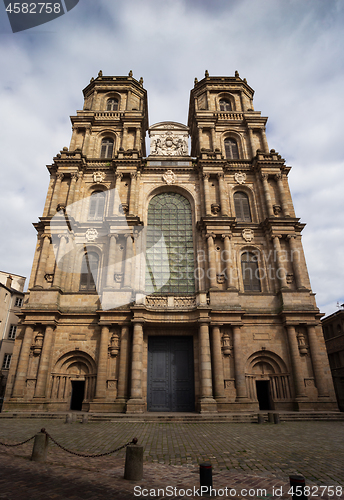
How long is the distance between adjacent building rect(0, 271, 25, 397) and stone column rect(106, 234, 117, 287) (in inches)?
788

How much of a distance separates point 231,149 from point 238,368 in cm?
2233

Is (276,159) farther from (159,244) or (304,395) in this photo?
(304,395)

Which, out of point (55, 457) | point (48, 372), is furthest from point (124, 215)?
point (55, 457)

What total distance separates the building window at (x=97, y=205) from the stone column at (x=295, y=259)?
17.0 m

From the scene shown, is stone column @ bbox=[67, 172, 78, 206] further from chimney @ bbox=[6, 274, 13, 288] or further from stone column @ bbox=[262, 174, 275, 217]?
chimney @ bbox=[6, 274, 13, 288]

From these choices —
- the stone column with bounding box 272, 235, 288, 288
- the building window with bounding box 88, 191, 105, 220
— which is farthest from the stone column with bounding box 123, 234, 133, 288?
the stone column with bounding box 272, 235, 288, 288

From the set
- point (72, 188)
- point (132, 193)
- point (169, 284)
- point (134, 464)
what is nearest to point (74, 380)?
point (169, 284)

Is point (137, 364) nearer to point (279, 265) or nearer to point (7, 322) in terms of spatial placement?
point (279, 265)

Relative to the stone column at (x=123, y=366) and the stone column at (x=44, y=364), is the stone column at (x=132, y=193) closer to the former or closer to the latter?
the stone column at (x=123, y=366)

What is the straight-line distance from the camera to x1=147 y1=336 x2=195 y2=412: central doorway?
23.0m

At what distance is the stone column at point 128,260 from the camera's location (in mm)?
24897

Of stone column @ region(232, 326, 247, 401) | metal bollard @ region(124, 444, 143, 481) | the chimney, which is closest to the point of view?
metal bollard @ region(124, 444, 143, 481)

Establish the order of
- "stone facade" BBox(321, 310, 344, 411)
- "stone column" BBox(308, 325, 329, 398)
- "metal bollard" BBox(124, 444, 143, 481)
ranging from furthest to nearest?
"stone facade" BBox(321, 310, 344, 411) < "stone column" BBox(308, 325, 329, 398) < "metal bollard" BBox(124, 444, 143, 481)

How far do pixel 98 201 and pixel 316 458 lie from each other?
1018 inches
